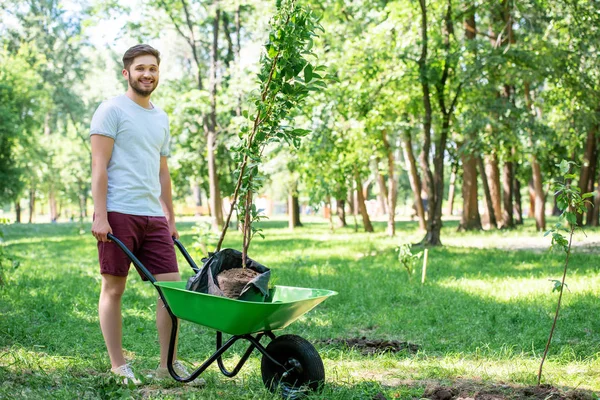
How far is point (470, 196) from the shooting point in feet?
61.6

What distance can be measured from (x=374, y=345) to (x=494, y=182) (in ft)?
51.8

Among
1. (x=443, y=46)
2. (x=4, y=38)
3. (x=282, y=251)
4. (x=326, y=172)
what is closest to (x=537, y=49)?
(x=443, y=46)

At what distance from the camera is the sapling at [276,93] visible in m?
3.52

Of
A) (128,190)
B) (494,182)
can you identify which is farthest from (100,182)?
(494,182)

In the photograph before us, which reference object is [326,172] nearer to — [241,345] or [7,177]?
[7,177]

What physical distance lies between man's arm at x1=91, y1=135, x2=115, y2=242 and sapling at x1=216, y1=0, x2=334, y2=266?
625mm

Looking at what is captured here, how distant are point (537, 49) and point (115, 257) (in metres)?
9.71

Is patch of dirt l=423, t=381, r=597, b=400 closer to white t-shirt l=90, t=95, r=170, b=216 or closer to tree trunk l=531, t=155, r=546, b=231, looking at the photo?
white t-shirt l=90, t=95, r=170, b=216

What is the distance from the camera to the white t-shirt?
373 cm

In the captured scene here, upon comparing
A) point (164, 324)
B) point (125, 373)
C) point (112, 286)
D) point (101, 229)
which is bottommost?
point (125, 373)

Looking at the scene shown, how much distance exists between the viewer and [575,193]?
3639 mm

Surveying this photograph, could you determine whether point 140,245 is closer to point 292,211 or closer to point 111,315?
point 111,315

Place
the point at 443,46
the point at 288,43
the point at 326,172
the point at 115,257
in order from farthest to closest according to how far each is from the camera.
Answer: the point at 326,172, the point at 443,46, the point at 115,257, the point at 288,43

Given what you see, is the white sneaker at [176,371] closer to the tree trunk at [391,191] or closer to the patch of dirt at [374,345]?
the patch of dirt at [374,345]
